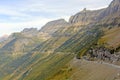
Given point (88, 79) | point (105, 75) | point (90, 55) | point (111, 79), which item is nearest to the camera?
point (111, 79)

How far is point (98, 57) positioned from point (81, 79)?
34961 millimetres

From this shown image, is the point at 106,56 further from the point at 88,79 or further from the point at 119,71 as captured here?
the point at 119,71

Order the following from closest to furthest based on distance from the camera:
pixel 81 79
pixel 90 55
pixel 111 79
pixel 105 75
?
pixel 111 79 < pixel 105 75 < pixel 81 79 < pixel 90 55

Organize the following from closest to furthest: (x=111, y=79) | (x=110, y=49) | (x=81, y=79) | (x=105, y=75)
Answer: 1. (x=111, y=79)
2. (x=105, y=75)
3. (x=81, y=79)
4. (x=110, y=49)

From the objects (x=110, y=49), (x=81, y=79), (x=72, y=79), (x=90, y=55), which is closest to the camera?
(x=81, y=79)

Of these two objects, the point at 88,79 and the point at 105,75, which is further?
the point at 88,79

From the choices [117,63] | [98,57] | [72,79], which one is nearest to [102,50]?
[98,57]

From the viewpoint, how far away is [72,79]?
148 metres

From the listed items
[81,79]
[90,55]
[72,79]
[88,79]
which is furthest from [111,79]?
[90,55]

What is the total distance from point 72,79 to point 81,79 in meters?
15.0

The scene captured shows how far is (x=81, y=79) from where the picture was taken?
439 feet

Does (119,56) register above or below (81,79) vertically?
above

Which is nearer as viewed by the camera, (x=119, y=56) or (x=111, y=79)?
(x=111, y=79)

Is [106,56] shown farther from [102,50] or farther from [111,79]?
[111,79]
